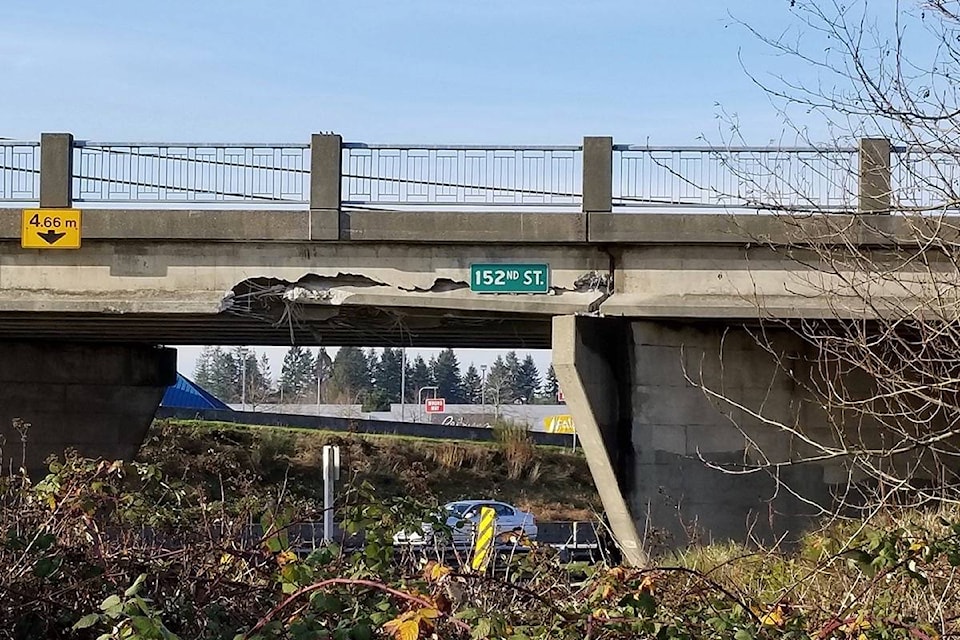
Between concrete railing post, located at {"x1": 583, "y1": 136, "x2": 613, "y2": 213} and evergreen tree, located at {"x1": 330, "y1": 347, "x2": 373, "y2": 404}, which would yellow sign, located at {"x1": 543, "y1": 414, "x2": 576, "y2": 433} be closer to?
evergreen tree, located at {"x1": 330, "y1": 347, "x2": 373, "y2": 404}

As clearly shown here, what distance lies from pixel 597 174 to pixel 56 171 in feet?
19.8

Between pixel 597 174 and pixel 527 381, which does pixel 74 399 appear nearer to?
pixel 597 174

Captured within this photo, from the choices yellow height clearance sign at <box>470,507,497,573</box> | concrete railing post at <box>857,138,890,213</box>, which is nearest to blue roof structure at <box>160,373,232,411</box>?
concrete railing post at <box>857,138,890,213</box>

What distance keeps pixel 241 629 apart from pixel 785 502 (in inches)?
420

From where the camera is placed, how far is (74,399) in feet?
64.3

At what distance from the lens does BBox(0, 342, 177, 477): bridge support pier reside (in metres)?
19.1

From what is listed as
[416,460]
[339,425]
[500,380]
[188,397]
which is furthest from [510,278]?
[500,380]

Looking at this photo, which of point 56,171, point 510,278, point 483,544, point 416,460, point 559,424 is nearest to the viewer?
point 483,544

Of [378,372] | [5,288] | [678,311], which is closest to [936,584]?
[678,311]

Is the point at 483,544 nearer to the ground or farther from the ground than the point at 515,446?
farther from the ground

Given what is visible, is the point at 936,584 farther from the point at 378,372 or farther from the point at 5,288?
the point at 378,372

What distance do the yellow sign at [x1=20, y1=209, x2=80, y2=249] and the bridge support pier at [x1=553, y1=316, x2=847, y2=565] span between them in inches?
216

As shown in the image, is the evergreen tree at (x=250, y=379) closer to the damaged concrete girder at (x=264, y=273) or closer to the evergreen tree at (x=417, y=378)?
the evergreen tree at (x=417, y=378)

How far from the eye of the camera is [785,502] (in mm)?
13641
